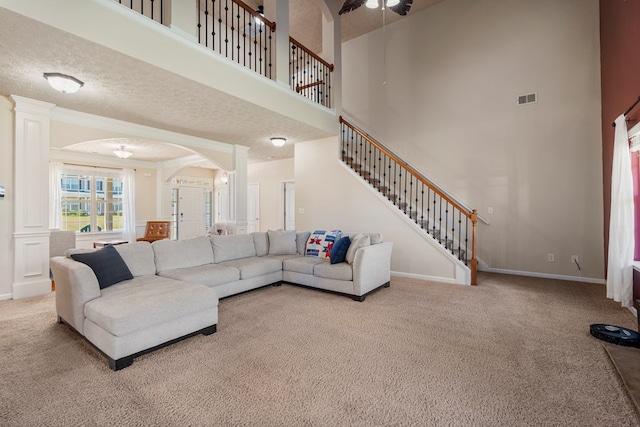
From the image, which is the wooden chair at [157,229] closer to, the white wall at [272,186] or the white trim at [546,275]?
the white wall at [272,186]

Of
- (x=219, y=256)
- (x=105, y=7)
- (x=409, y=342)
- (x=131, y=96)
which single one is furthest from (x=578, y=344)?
(x=131, y=96)

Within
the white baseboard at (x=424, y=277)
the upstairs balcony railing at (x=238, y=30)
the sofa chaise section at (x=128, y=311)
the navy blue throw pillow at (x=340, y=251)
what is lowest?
the white baseboard at (x=424, y=277)

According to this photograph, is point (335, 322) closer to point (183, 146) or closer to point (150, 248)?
point (150, 248)

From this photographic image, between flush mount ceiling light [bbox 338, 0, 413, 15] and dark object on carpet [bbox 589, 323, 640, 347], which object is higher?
flush mount ceiling light [bbox 338, 0, 413, 15]

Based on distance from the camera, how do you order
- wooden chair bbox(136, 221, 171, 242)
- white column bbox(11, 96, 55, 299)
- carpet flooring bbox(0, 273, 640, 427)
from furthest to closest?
wooden chair bbox(136, 221, 171, 242) → white column bbox(11, 96, 55, 299) → carpet flooring bbox(0, 273, 640, 427)

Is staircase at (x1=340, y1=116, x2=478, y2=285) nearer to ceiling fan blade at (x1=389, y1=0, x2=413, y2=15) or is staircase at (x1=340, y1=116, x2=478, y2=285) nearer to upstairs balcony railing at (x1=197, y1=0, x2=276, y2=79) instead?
upstairs balcony railing at (x1=197, y1=0, x2=276, y2=79)

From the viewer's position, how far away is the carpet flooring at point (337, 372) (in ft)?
5.56

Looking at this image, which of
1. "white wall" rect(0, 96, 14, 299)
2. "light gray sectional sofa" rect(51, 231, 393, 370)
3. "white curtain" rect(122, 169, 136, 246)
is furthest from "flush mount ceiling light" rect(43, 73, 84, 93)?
"white curtain" rect(122, 169, 136, 246)

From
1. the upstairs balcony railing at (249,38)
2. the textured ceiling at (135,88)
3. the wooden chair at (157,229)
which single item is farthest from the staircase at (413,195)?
the wooden chair at (157,229)

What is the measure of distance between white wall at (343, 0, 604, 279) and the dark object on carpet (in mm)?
2659

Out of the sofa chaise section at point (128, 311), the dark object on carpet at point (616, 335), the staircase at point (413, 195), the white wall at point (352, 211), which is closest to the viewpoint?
the sofa chaise section at point (128, 311)

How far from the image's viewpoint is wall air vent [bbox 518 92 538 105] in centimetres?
506

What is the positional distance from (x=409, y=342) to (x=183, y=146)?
536 cm

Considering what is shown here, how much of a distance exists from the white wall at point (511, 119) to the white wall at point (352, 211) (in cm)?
148
